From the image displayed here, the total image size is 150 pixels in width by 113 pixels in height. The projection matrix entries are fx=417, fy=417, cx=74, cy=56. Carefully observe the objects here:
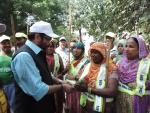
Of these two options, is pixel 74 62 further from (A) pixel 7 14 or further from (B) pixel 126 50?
(A) pixel 7 14

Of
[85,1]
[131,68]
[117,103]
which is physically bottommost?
[117,103]

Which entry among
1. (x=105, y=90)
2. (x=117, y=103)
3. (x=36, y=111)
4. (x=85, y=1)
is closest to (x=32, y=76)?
(x=36, y=111)

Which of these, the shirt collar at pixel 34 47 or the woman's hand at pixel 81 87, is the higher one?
the shirt collar at pixel 34 47

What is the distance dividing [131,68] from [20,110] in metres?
1.66

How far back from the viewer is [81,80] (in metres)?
5.25

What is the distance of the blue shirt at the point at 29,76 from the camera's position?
4422mm

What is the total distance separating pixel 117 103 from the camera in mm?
5582

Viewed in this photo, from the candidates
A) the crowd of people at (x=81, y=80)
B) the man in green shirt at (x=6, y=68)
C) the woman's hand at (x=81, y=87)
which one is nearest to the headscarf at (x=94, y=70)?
the crowd of people at (x=81, y=80)

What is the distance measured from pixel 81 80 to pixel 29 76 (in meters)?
1.00

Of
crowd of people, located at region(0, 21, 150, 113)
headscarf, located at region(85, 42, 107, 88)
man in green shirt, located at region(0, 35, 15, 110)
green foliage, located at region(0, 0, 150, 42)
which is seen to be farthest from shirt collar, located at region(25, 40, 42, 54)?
man in green shirt, located at region(0, 35, 15, 110)

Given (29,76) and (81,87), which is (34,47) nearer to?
(29,76)

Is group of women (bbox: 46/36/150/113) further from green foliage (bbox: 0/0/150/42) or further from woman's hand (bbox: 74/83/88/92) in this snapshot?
green foliage (bbox: 0/0/150/42)

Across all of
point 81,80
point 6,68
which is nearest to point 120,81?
point 81,80

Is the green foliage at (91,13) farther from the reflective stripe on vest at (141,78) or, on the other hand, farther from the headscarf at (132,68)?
the reflective stripe on vest at (141,78)
